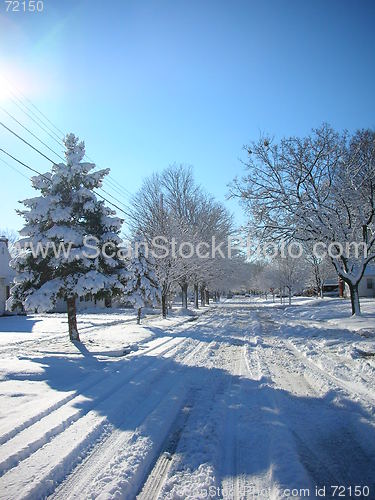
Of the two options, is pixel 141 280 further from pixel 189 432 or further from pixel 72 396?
pixel 189 432

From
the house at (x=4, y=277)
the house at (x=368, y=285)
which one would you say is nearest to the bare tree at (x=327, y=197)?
the house at (x=4, y=277)

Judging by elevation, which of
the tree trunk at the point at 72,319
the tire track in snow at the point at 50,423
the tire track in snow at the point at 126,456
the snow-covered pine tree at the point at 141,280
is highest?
the snow-covered pine tree at the point at 141,280

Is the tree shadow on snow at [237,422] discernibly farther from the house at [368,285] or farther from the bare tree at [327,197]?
the house at [368,285]

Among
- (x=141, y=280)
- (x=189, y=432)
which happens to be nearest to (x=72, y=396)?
(x=189, y=432)

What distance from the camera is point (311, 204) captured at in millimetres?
19328

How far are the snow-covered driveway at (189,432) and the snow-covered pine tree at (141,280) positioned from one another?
1323 cm

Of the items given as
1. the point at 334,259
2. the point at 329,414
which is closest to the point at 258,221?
the point at 334,259

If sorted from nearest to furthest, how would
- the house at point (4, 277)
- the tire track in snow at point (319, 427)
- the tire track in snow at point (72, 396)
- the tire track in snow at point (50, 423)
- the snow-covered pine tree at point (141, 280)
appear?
1. the tire track in snow at point (319, 427)
2. the tire track in snow at point (50, 423)
3. the tire track in snow at point (72, 396)
4. the snow-covered pine tree at point (141, 280)
5. the house at point (4, 277)

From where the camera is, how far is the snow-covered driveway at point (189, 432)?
350 cm

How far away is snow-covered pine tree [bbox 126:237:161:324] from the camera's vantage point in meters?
22.1

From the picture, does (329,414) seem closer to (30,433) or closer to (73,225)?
(30,433)

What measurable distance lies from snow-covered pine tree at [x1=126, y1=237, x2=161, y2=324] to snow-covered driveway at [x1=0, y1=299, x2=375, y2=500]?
13234mm

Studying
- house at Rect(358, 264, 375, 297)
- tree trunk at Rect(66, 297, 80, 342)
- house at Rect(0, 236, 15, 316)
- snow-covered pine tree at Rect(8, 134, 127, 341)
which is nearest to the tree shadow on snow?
snow-covered pine tree at Rect(8, 134, 127, 341)

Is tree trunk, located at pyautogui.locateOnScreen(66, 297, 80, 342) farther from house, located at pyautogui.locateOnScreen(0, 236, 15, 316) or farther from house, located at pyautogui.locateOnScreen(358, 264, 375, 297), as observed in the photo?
house, located at pyautogui.locateOnScreen(358, 264, 375, 297)
